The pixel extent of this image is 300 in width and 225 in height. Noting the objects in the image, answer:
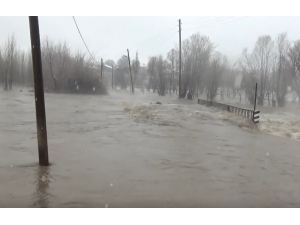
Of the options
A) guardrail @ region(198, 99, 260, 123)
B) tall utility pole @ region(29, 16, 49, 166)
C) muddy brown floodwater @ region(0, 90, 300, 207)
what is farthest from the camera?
guardrail @ region(198, 99, 260, 123)

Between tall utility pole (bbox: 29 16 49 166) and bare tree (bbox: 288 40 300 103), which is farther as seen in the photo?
bare tree (bbox: 288 40 300 103)

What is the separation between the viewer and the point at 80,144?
9203 mm

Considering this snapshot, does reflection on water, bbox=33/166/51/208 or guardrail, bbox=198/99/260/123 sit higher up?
reflection on water, bbox=33/166/51/208

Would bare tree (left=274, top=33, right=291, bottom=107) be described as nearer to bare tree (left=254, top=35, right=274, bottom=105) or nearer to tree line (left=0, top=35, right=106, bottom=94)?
bare tree (left=254, top=35, right=274, bottom=105)

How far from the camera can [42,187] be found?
5.15 m

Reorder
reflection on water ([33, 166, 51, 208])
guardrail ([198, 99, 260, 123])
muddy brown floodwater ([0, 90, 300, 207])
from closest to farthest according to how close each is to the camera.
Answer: reflection on water ([33, 166, 51, 208]), muddy brown floodwater ([0, 90, 300, 207]), guardrail ([198, 99, 260, 123])

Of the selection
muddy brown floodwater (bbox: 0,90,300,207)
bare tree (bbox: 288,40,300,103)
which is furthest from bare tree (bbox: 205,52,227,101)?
muddy brown floodwater (bbox: 0,90,300,207)

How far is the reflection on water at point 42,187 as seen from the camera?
14.4 feet

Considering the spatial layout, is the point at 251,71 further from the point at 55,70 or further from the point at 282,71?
the point at 55,70

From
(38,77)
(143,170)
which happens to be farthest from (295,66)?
(38,77)

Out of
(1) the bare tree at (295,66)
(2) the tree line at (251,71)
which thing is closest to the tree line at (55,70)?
(2) the tree line at (251,71)

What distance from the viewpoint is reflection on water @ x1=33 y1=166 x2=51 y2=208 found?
4395 mm

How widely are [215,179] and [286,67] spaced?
44.7m

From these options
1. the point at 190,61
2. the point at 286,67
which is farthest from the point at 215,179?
the point at 286,67
